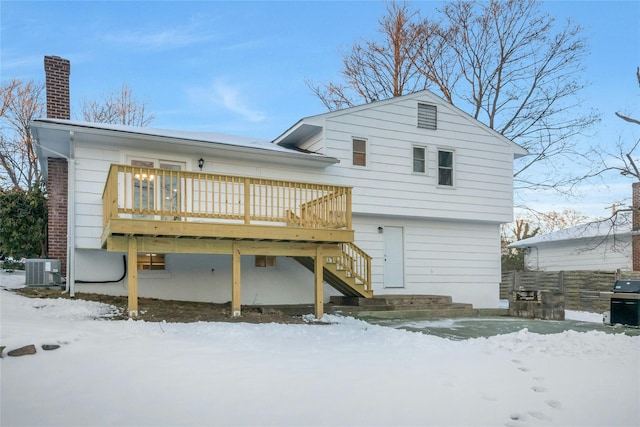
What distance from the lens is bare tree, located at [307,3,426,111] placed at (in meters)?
24.7

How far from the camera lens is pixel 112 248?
9.30 metres

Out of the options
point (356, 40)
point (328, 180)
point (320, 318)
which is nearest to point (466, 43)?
point (356, 40)

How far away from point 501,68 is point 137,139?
18.9 m

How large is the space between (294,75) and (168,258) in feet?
53.3

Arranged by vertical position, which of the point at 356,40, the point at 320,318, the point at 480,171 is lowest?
the point at 320,318

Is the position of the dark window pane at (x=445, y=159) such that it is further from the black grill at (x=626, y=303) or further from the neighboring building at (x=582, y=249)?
the neighboring building at (x=582, y=249)

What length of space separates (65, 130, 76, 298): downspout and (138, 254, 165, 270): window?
4.83ft

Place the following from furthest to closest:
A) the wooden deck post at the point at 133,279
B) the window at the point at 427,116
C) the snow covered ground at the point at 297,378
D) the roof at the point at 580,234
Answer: the roof at the point at 580,234 < the window at the point at 427,116 < the wooden deck post at the point at 133,279 < the snow covered ground at the point at 297,378

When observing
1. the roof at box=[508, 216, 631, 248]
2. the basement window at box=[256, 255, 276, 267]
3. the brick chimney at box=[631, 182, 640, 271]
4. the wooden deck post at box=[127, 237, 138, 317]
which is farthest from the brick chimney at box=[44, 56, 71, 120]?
the brick chimney at box=[631, 182, 640, 271]

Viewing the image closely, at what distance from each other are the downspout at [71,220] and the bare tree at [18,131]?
592 inches

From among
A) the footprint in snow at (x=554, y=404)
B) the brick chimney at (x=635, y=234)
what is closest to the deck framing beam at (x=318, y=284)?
the footprint in snow at (x=554, y=404)

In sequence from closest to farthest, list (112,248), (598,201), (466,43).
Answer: (112,248) < (598,201) < (466,43)

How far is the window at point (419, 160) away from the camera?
1515 centimetres

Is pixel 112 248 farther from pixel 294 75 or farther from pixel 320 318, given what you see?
pixel 294 75
